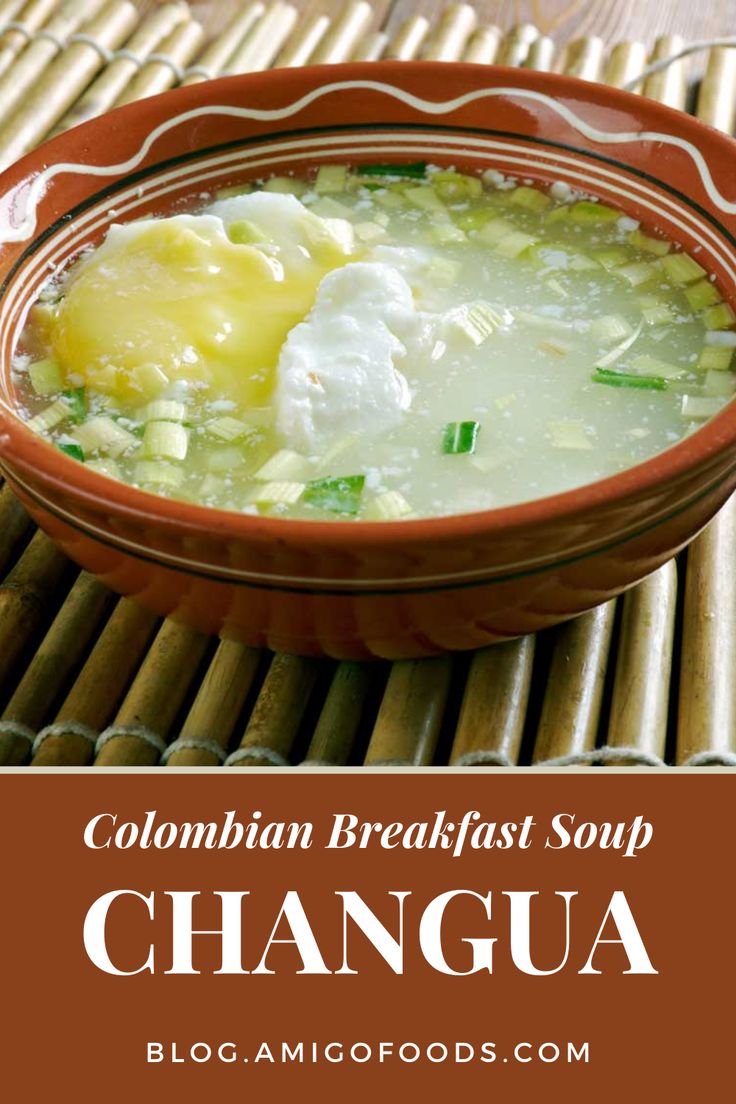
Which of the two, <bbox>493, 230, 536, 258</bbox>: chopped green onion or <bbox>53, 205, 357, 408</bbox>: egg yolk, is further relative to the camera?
<bbox>493, 230, 536, 258</bbox>: chopped green onion

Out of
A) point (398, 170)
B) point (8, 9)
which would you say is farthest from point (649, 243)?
point (8, 9)

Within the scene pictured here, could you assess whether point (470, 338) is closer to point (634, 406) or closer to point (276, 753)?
point (634, 406)

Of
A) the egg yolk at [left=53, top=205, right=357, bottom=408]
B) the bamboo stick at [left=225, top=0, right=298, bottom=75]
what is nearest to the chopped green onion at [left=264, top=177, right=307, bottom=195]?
the egg yolk at [left=53, top=205, right=357, bottom=408]

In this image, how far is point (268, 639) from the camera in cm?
119

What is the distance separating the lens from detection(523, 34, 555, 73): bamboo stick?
2.12 m

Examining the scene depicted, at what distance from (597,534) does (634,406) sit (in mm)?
287

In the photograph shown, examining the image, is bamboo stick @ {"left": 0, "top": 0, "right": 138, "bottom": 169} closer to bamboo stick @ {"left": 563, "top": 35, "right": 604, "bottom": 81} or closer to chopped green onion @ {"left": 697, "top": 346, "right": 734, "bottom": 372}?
bamboo stick @ {"left": 563, "top": 35, "right": 604, "bottom": 81}

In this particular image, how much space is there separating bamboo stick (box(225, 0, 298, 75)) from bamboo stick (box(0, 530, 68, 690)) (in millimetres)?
1026

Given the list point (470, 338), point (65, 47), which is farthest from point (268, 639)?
point (65, 47)

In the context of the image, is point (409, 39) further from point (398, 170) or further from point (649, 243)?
point (649, 243)

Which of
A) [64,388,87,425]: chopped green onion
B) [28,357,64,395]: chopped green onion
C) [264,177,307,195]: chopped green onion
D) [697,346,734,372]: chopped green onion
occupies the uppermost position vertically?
[264,177,307,195]: chopped green onion

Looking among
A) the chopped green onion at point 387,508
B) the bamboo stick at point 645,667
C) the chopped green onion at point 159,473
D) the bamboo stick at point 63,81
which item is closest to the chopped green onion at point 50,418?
the chopped green onion at point 159,473

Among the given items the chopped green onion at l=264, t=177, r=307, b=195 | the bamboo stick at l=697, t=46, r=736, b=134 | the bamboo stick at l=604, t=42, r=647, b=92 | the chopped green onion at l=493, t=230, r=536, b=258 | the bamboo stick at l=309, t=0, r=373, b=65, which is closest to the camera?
the chopped green onion at l=493, t=230, r=536, b=258

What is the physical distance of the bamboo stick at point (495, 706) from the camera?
1.19m
